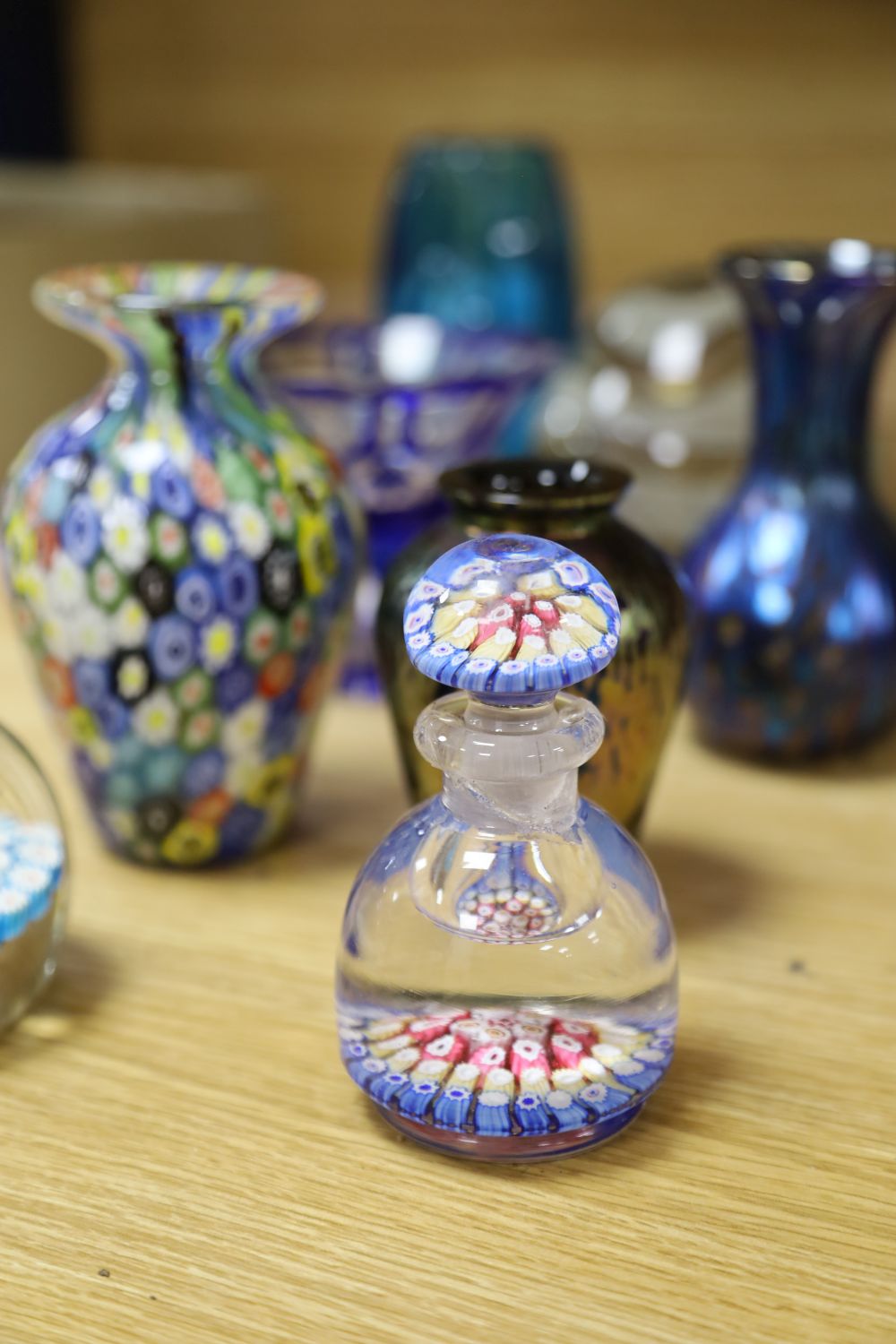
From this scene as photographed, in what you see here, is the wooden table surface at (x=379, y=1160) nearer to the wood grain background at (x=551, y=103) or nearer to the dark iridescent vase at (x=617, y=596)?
the dark iridescent vase at (x=617, y=596)

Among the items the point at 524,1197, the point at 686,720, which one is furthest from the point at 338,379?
the point at 524,1197

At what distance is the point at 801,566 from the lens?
778 millimetres

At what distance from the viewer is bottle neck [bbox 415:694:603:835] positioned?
0.49 metres

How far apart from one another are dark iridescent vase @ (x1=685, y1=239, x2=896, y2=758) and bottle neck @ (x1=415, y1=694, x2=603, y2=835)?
29cm

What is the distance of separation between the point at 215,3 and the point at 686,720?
52.6 inches

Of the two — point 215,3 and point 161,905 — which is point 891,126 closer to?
point 215,3

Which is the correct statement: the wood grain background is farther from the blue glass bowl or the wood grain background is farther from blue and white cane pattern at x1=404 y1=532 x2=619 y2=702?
blue and white cane pattern at x1=404 y1=532 x2=619 y2=702

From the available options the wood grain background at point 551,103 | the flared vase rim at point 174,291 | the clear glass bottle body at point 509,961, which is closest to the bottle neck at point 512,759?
the clear glass bottle body at point 509,961

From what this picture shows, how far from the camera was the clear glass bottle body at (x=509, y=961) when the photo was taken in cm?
49

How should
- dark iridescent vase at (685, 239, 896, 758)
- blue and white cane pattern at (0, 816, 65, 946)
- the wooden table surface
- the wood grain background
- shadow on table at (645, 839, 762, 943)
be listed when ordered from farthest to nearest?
1. the wood grain background
2. dark iridescent vase at (685, 239, 896, 758)
3. shadow on table at (645, 839, 762, 943)
4. blue and white cane pattern at (0, 816, 65, 946)
5. the wooden table surface

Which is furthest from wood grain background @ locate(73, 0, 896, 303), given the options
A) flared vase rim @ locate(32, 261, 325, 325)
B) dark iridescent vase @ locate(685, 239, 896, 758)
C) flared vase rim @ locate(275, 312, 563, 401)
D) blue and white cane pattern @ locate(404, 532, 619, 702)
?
blue and white cane pattern @ locate(404, 532, 619, 702)

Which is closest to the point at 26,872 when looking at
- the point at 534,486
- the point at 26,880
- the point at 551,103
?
the point at 26,880

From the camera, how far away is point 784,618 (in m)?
0.77

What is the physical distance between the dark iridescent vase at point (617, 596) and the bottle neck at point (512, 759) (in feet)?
0.33
